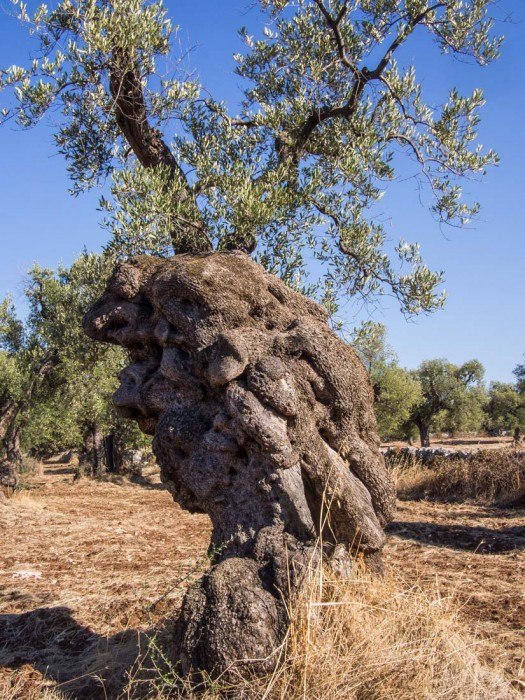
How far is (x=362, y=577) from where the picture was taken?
178 inches

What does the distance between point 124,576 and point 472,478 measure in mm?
11673

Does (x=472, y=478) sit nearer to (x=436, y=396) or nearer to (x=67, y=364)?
(x=67, y=364)

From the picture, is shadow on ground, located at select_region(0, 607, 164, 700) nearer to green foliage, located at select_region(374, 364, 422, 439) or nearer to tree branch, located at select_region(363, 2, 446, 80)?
tree branch, located at select_region(363, 2, 446, 80)

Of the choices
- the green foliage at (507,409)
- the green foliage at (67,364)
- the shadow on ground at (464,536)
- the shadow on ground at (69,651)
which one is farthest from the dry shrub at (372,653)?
the green foliage at (507,409)

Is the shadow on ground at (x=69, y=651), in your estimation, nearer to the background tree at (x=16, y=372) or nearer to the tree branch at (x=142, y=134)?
the tree branch at (x=142, y=134)

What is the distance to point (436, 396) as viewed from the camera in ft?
164

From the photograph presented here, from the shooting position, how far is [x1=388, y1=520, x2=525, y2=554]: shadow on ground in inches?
388

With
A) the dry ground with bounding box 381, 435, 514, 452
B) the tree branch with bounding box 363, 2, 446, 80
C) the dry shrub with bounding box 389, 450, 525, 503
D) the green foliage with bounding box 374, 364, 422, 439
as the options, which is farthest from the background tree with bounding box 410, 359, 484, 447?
the tree branch with bounding box 363, 2, 446, 80

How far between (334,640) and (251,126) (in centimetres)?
633

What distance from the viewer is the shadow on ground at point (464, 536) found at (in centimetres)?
987

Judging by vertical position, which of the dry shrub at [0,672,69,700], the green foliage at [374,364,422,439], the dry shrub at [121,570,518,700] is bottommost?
the dry shrub at [0,672,69,700]

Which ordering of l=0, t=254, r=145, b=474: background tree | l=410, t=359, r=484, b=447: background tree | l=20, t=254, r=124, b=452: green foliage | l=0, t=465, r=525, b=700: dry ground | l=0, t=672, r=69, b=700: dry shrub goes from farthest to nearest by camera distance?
l=410, t=359, r=484, b=447: background tree
l=0, t=254, r=145, b=474: background tree
l=20, t=254, r=124, b=452: green foliage
l=0, t=465, r=525, b=700: dry ground
l=0, t=672, r=69, b=700: dry shrub

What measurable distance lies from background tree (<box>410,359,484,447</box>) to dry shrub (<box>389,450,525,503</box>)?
3033 centimetres

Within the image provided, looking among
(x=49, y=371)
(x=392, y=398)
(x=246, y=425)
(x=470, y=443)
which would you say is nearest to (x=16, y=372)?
(x=49, y=371)
